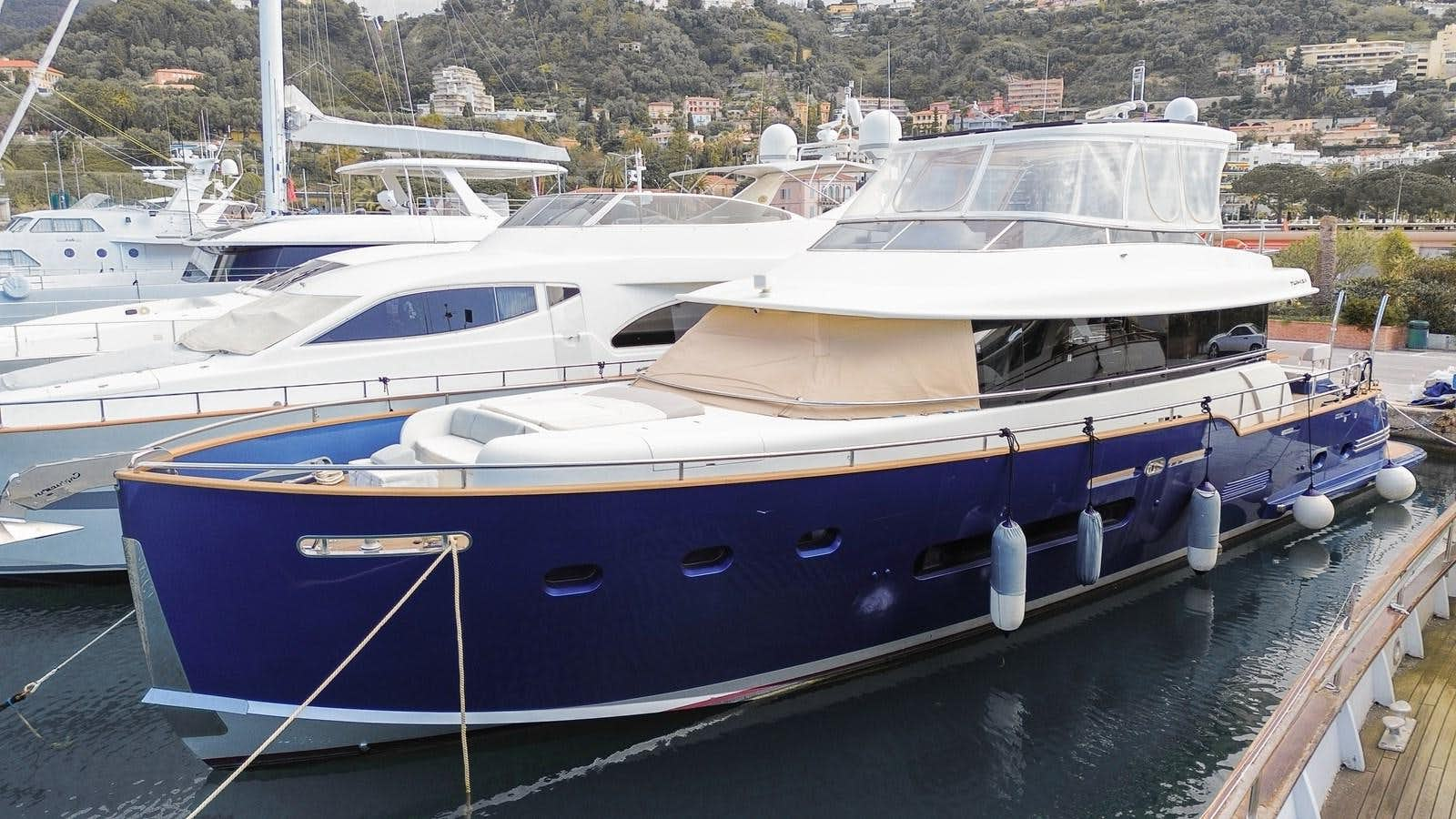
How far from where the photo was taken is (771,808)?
5766 millimetres

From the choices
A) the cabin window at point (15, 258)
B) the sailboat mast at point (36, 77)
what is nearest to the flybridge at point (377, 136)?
the sailboat mast at point (36, 77)

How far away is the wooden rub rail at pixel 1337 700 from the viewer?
3.89m

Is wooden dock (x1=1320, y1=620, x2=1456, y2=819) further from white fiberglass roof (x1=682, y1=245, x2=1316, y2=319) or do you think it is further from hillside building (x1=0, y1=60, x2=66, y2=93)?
hillside building (x1=0, y1=60, x2=66, y2=93)

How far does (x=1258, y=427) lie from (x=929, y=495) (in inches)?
169

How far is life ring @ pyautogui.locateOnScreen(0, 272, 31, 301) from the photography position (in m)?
17.4

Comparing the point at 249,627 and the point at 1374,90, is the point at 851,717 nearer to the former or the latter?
the point at 249,627

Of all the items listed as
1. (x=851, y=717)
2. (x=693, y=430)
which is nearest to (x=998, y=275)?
(x=693, y=430)

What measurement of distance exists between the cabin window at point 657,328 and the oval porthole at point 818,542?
5149mm

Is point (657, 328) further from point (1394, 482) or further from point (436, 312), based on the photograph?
point (1394, 482)

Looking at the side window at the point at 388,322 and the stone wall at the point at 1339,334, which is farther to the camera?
the stone wall at the point at 1339,334

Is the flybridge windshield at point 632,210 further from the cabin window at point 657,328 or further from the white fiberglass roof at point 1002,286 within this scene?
the white fiberglass roof at point 1002,286

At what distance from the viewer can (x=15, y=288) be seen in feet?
57.4

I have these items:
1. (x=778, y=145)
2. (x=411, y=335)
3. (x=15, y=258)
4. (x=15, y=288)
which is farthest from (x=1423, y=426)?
(x=15, y=258)

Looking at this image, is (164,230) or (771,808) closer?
(771,808)
